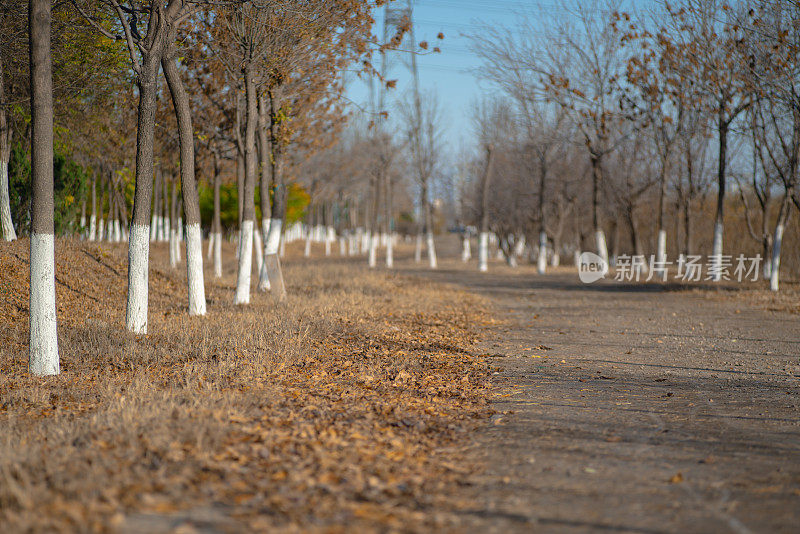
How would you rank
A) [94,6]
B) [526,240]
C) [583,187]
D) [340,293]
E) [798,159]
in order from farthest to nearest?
[526,240], [583,187], [798,159], [340,293], [94,6]

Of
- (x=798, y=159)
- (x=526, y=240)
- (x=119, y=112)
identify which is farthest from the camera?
(x=526, y=240)

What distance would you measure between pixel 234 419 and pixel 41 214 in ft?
13.0

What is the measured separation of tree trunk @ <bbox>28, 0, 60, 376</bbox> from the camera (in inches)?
Answer: 307

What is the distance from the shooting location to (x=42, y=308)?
781 cm

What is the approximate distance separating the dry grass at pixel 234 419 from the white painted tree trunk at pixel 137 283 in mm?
306

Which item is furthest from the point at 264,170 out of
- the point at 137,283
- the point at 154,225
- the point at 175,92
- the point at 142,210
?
the point at 154,225

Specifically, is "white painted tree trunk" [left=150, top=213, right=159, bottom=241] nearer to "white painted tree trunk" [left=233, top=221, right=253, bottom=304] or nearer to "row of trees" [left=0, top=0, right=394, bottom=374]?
"row of trees" [left=0, top=0, right=394, bottom=374]

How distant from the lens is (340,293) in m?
17.3

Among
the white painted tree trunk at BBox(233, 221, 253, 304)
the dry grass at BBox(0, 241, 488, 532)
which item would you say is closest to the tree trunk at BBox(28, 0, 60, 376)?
the dry grass at BBox(0, 241, 488, 532)

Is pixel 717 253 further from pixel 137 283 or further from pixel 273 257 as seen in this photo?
pixel 137 283

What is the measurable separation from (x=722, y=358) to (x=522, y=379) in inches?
141

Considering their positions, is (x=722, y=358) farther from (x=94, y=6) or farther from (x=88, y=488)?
(x=94, y=6)

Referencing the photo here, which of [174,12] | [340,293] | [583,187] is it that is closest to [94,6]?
[174,12]

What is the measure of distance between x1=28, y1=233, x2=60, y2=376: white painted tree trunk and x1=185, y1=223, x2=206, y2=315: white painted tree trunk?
15.2 feet
